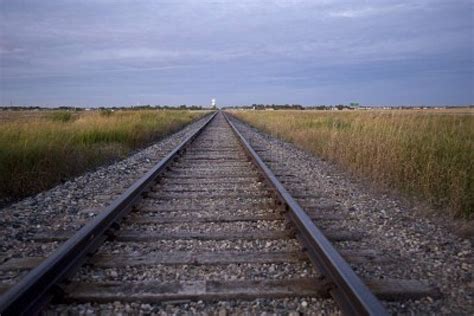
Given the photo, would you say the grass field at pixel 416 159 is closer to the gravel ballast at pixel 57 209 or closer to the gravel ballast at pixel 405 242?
the gravel ballast at pixel 405 242

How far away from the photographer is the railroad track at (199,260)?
10.7 ft

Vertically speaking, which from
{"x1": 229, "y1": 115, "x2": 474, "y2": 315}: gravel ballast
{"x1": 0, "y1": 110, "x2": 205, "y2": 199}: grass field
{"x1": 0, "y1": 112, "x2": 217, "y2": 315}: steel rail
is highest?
{"x1": 0, "y1": 110, "x2": 205, "y2": 199}: grass field

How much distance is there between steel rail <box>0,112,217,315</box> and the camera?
2.91 meters

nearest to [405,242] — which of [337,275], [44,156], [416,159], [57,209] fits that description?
[337,275]

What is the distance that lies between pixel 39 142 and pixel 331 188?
6115mm

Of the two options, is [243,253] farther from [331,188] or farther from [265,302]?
[331,188]

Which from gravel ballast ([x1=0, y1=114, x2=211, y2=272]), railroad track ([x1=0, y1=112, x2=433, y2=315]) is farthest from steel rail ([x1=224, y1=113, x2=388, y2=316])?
gravel ballast ([x1=0, y1=114, x2=211, y2=272])

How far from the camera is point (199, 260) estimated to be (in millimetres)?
4059

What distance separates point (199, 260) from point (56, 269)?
114cm

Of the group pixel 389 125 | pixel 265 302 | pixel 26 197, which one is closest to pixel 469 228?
pixel 265 302

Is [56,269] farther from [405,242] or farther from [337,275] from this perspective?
[405,242]

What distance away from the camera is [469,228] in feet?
17.1

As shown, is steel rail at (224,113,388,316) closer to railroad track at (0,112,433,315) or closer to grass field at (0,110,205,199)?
railroad track at (0,112,433,315)

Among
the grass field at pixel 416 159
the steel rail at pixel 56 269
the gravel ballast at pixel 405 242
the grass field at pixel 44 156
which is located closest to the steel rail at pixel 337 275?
the gravel ballast at pixel 405 242
